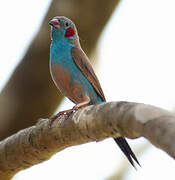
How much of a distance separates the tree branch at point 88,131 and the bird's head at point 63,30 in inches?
64.2

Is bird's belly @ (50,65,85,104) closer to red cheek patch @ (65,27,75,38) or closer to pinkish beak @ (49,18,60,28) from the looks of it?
pinkish beak @ (49,18,60,28)

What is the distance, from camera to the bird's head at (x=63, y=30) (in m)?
4.29

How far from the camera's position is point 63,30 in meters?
4.48

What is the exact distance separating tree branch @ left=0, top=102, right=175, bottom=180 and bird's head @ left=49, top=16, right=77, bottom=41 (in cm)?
163

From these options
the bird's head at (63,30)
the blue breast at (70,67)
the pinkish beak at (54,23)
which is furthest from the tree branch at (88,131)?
the bird's head at (63,30)

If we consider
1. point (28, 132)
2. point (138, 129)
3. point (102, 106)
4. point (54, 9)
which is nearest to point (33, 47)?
point (54, 9)

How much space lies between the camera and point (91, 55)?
4039 millimetres

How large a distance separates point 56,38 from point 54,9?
643 millimetres

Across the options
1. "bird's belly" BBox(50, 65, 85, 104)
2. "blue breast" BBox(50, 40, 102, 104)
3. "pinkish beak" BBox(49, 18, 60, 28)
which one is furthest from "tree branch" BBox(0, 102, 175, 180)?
"pinkish beak" BBox(49, 18, 60, 28)

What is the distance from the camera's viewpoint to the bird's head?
4285 millimetres

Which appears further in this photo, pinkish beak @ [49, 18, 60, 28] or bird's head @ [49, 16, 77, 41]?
bird's head @ [49, 16, 77, 41]

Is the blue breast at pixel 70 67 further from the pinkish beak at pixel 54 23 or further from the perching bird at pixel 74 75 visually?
the pinkish beak at pixel 54 23

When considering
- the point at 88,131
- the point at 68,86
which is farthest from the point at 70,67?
the point at 88,131

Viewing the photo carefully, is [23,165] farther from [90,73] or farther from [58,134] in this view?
[90,73]
